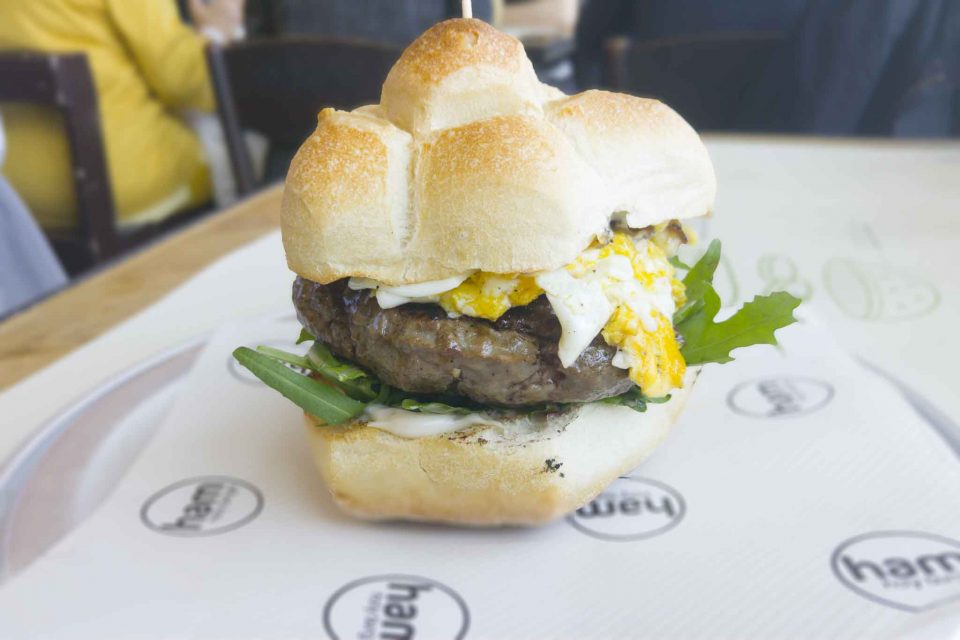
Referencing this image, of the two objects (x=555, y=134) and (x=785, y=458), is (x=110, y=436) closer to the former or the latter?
(x=555, y=134)

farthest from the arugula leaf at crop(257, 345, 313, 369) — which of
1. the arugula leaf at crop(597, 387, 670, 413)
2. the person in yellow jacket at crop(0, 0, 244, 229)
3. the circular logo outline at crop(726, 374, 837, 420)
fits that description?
the person in yellow jacket at crop(0, 0, 244, 229)

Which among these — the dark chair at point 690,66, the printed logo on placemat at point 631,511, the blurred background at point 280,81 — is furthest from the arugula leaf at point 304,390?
the dark chair at point 690,66

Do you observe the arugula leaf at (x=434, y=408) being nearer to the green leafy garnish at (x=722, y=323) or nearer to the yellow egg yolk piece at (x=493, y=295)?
the yellow egg yolk piece at (x=493, y=295)

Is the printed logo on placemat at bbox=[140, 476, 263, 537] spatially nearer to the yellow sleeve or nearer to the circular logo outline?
the circular logo outline

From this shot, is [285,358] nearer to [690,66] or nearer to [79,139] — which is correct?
[79,139]

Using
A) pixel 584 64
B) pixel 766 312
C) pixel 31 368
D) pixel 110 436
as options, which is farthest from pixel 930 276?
pixel 584 64
